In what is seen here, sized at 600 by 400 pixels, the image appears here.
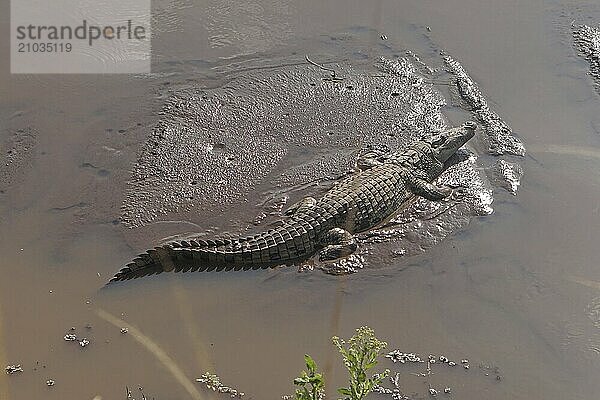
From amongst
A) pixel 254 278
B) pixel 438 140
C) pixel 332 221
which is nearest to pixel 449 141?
pixel 438 140

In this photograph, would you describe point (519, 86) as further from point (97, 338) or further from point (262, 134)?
point (97, 338)

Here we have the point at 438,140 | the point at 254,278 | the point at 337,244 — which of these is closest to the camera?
the point at 254,278

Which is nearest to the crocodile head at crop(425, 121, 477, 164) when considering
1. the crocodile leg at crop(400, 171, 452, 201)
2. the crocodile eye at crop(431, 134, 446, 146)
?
the crocodile eye at crop(431, 134, 446, 146)

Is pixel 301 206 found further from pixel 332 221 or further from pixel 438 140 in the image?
pixel 438 140

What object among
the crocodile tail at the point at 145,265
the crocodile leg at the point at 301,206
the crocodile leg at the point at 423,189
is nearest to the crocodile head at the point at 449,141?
the crocodile leg at the point at 423,189

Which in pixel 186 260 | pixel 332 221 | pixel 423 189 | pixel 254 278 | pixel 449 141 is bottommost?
pixel 254 278

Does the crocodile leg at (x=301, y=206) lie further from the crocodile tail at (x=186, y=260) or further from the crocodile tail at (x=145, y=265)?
the crocodile tail at (x=145, y=265)

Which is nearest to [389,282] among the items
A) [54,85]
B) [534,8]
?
[54,85]
